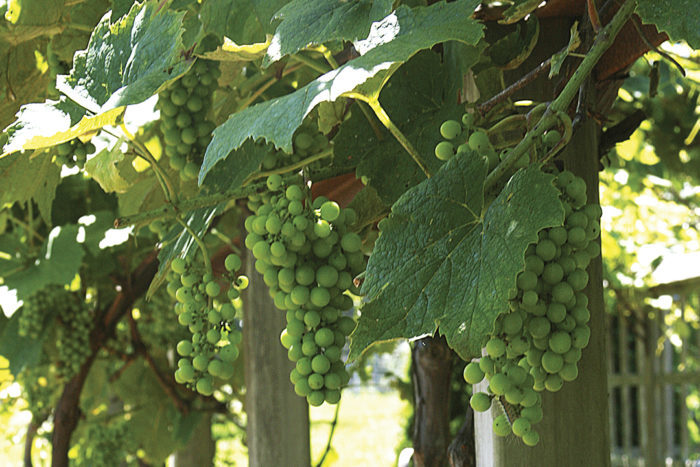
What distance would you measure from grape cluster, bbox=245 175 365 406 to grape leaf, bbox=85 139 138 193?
0.38m

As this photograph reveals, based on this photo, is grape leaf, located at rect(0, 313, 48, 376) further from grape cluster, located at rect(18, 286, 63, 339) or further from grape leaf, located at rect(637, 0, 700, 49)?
grape leaf, located at rect(637, 0, 700, 49)

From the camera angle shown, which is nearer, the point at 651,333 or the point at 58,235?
the point at 58,235

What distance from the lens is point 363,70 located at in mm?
523

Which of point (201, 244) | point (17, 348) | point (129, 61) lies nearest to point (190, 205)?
→ point (201, 244)

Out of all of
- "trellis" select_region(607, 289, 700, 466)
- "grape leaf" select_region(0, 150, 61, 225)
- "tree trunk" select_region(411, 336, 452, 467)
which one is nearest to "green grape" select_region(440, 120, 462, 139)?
"tree trunk" select_region(411, 336, 452, 467)

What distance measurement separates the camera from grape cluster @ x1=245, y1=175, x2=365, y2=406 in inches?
23.2

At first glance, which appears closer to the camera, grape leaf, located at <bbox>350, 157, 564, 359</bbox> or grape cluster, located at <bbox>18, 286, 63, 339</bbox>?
grape leaf, located at <bbox>350, 157, 564, 359</bbox>

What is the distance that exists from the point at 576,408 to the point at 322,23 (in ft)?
1.48

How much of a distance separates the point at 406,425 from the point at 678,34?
427cm

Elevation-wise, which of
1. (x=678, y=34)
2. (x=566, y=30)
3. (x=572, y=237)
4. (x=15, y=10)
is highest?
(x=15, y=10)

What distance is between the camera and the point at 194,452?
7.07ft

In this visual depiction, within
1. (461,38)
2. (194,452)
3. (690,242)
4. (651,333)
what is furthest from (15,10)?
(651,333)

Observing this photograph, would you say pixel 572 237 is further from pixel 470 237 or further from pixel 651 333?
pixel 651 333

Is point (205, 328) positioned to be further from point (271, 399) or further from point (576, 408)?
point (271, 399)
